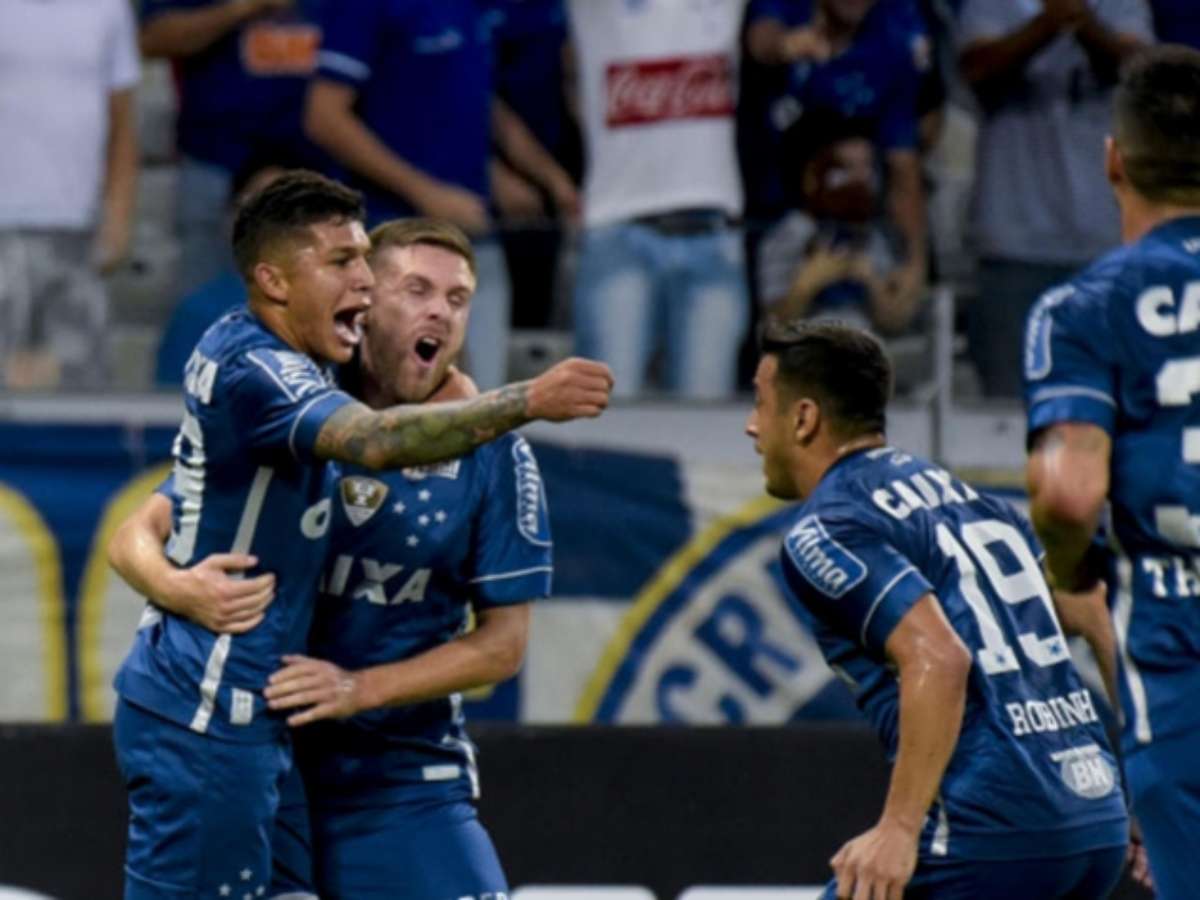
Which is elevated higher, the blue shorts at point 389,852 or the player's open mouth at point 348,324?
the player's open mouth at point 348,324

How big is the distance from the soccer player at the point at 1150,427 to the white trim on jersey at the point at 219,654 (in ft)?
4.90

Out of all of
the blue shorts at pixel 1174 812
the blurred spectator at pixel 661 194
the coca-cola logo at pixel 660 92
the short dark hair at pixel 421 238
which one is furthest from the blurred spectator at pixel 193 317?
the blue shorts at pixel 1174 812

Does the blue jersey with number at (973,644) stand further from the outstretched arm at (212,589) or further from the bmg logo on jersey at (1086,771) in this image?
the outstretched arm at (212,589)

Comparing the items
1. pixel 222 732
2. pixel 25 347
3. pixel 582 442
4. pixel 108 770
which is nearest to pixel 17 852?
pixel 108 770

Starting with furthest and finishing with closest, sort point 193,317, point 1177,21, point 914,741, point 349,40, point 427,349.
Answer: point 1177,21
point 349,40
point 193,317
point 427,349
point 914,741

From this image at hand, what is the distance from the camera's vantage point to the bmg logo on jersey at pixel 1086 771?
4.34 m

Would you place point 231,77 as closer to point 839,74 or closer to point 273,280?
point 839,74

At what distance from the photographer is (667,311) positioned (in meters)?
7.29

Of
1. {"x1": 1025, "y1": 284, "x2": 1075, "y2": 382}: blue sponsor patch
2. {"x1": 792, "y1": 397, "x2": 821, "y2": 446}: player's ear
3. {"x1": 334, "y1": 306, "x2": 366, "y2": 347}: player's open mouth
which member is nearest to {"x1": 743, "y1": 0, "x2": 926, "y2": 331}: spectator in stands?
{"x1": 334, "y1": 306, "x2": 366, "y2": 347}: player's open mouth

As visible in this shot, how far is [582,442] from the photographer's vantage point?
734 cm

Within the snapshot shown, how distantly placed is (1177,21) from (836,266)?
159cm

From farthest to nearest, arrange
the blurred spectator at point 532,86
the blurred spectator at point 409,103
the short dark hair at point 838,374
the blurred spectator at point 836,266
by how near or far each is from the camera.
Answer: the blurred spectator at point 532,86, the blurred spectator at point 409,103, the blurred spectator at point 836,266, the short dark hair at point 838,374

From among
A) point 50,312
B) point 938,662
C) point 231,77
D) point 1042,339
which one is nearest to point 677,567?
point 50,312

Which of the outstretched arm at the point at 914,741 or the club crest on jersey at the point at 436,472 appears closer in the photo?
the outstretched arm at the point at 914,741
